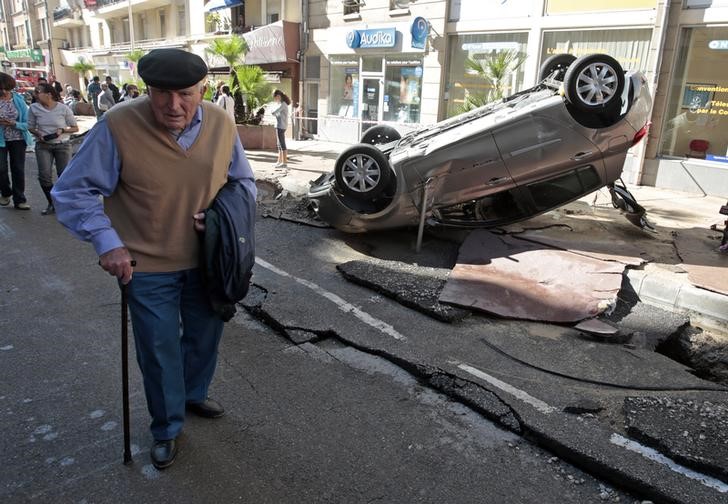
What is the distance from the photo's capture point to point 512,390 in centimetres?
363

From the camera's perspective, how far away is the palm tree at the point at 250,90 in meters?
16.2

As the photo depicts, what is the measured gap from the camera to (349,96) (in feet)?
62.1

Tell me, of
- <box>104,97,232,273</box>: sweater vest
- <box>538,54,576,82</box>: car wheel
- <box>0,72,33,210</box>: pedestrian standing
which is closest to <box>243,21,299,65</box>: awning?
<box>0,72,33,210</box>: pedestrian standing

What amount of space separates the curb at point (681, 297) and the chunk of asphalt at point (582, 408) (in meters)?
2.43

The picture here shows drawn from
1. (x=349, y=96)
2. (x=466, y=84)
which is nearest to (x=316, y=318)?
(x=466, y=84)

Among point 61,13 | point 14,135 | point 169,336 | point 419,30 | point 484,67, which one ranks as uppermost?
point 61,13

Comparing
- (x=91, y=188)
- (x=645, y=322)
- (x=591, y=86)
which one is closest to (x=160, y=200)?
(x=91, y=188)

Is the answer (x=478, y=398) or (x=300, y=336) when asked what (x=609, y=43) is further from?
(x=478, y=398)

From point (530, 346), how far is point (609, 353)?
59 centimetres

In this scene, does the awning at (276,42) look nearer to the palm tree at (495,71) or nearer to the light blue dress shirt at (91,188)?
the palm tree at (495,71)

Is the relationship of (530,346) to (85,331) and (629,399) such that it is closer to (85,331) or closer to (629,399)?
(629,399)

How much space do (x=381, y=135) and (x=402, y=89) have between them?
9.08 meters

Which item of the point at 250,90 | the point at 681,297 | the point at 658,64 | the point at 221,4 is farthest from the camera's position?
the point at 221,4

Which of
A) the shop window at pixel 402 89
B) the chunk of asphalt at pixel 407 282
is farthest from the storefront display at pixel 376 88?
the chunk of asphalt at pixel 407 282
